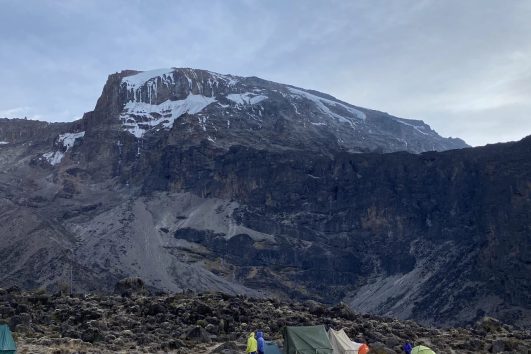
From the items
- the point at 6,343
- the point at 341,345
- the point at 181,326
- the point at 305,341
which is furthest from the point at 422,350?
the point at 6,343

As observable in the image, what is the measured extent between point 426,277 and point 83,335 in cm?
12637

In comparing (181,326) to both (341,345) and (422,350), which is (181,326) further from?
(422,350)

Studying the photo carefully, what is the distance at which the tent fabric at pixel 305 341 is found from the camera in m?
32.0

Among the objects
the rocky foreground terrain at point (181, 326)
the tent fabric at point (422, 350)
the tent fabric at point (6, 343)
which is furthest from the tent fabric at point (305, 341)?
the tent fabric at point (6, 343)

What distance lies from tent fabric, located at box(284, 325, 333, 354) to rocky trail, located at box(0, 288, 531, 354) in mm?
4043

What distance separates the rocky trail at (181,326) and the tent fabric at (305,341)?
4043 mm

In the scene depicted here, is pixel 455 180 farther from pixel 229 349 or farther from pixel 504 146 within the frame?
pixel 229 349

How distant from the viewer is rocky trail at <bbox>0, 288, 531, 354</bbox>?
123 feet

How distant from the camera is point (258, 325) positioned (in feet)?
154

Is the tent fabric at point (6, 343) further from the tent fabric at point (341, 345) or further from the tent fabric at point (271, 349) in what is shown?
the tent fabric at point (341, 345)

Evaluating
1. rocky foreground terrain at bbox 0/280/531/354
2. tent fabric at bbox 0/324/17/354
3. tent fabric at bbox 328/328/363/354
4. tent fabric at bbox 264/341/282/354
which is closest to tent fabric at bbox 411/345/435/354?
tent fabric at bbox 328/328/363/354

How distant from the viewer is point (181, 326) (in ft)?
148

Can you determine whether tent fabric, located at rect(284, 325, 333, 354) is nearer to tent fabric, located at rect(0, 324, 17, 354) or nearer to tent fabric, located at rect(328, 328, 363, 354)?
tent fabric, located at rect(328, 328, 363, 354)

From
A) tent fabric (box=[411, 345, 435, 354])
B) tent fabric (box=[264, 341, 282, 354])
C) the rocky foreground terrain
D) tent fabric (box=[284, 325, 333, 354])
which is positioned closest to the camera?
tent fabric (box=[284, 325, 333, 354])
